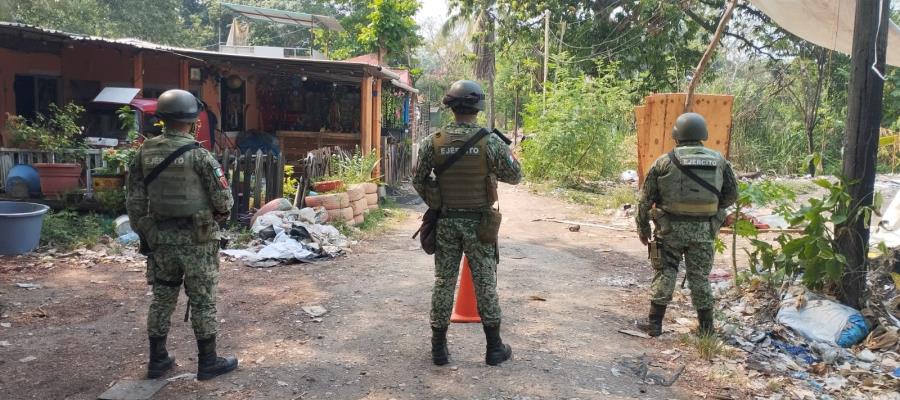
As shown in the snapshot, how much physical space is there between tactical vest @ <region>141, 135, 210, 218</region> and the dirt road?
39.2 inches

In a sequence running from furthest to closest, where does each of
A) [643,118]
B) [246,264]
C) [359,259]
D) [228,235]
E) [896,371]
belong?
1. [643,118]
2. [228,235]
3. [359,259]
4. [246,264]
5. [896,371]

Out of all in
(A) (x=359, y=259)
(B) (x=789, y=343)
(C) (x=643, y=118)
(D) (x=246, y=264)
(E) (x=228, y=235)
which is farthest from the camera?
(C) (x=643, y=118)

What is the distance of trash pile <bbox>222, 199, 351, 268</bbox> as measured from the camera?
22.0 ft

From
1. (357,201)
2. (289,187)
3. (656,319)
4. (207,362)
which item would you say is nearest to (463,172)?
(207,362)

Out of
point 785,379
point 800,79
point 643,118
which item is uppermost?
point 800,79

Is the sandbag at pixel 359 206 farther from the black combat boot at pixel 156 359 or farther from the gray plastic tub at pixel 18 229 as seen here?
the black combat boot at pixel 156 359

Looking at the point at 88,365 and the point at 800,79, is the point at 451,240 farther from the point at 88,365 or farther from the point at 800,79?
the point at 800,79

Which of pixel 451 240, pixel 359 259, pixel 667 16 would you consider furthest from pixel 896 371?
pixel 667 16

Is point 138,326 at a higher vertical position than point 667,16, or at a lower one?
lower

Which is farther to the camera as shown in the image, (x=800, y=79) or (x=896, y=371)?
(x=800, y=79)

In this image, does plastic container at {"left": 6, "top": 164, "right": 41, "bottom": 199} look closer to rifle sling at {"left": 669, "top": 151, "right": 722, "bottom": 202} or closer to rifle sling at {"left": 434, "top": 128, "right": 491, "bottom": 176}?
rifle sling at {"left": 434, "top": 128, "right": 491, "bottom": 176}

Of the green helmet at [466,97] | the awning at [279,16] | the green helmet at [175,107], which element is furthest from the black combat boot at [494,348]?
the awning at [279,16]

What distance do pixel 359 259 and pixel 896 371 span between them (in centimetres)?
487

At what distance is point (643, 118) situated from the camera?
9.59 meters
